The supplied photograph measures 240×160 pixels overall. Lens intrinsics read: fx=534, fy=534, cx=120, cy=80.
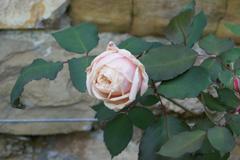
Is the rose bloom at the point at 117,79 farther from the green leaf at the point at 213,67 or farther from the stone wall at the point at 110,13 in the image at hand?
the stone wall at the point at 110,13

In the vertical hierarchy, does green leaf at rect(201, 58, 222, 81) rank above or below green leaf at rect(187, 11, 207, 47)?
below

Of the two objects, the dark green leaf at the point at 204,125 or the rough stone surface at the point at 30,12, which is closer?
the dark green leaf at the point at 204,125

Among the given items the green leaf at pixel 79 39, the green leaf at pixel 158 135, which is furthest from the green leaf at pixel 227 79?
the green leaf at pixel 79 39

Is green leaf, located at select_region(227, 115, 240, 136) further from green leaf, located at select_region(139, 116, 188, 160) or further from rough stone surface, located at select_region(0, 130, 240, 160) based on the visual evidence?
rough stone surface, located at select_region(0, 130, 240, 160)

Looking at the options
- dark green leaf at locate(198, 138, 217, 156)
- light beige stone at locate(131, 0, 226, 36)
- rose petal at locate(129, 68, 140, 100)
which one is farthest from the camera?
light beige stone at locate(131, 0, 226, 36)

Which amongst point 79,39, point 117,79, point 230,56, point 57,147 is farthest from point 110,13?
point 117,79

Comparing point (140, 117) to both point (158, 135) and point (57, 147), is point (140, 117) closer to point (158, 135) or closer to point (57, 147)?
point (158, 135)

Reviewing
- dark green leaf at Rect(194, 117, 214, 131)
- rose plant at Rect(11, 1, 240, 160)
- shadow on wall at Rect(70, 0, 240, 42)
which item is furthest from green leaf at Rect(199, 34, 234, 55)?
shadow on wall at Rect(70, 0, 240, 42)
